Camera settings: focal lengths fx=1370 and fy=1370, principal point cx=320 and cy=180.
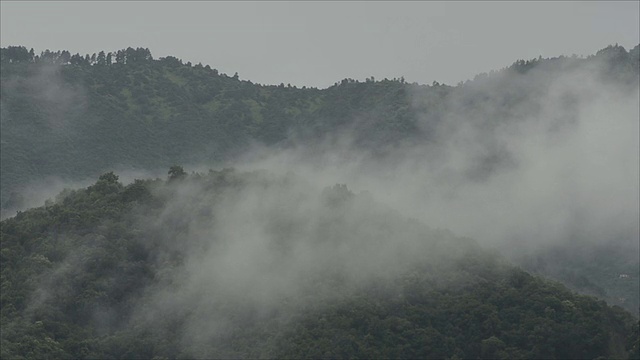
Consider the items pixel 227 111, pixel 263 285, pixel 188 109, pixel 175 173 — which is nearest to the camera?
pixel 263 285

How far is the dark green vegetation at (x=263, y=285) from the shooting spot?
6425cm

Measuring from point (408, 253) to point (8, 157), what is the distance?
5371 cm

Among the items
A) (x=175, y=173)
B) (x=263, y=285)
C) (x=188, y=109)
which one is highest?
Answer: (x=188, y=109)

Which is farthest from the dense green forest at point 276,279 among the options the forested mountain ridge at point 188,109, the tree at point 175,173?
the forested mountain ridge at point 188,109

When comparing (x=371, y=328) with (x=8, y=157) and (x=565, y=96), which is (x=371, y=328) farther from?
(x=565, y=96)

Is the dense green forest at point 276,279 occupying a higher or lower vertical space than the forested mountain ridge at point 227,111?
lower

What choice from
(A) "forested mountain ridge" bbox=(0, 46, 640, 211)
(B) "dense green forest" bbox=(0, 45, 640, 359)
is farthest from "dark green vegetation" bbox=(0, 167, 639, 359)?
(A) "forested mountain ridge" bbox=(0, 46, 640, 211)

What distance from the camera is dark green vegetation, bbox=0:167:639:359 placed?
211ft

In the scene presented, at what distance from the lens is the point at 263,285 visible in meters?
71.5

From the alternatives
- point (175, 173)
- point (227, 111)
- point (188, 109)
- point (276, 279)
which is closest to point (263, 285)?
point (276, 279)

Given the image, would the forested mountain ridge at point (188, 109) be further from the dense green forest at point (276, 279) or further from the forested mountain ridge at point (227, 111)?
the dense green forest at point (276, 279)

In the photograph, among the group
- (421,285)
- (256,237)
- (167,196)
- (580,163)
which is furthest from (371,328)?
(580,163)

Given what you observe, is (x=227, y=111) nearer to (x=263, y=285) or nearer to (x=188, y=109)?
(x=188, y=109)

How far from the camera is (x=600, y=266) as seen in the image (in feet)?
344
